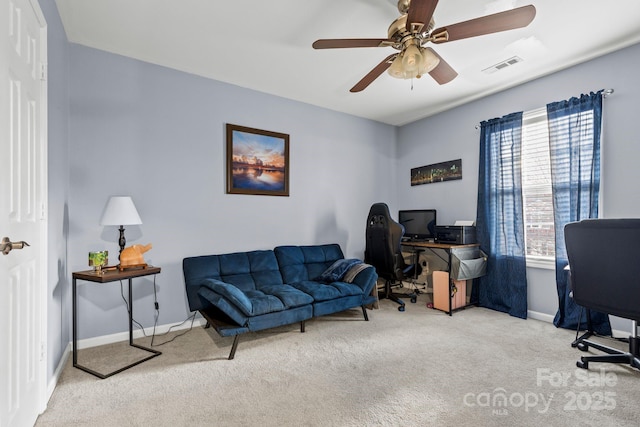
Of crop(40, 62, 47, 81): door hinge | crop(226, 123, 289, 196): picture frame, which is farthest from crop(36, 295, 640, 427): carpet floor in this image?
crop(40, 62, 47, 81): door hinge

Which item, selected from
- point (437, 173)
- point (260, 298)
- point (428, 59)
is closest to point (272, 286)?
point (260, 298)

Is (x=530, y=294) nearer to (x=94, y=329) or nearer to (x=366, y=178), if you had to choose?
(x=366, y=178)

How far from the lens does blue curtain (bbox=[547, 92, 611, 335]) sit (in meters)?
2.85

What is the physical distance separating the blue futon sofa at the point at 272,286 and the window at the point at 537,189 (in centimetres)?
186

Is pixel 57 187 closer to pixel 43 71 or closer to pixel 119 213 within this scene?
pixel 119 213

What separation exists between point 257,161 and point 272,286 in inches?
57.6

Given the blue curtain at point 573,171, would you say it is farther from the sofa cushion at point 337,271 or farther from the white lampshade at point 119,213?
the white lampshade at point 119,213

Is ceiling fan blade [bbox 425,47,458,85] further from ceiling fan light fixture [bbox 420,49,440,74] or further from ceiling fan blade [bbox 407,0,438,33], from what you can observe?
ceiling fan blade [bbox 407,0,438,33]

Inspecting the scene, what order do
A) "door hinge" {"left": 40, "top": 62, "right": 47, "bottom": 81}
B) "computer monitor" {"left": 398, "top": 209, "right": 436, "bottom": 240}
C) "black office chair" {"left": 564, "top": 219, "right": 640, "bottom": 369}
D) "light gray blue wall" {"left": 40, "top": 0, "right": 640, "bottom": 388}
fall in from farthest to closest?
"computer monitor" {"left": 398, "top": 209, "right": 436, "bottom": 240} < "light gray blue wall" {"left": 40, "top": 0, "right": 640, "bottom": 388} < "black office chair" {"left": 564, "top": 219, "right": 640, "bottom": 369} < "door hinge" {"left": 40, "top": 62, "right": 47, "bottom": 81}

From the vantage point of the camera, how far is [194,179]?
3225 mm

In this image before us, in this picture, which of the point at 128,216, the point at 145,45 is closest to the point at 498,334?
the point at 128,216

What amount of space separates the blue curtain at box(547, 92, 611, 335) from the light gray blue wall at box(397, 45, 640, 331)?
3.9 inches

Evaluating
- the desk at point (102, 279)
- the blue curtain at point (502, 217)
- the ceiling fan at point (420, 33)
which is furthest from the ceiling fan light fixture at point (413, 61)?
the desk at point (102, 279)

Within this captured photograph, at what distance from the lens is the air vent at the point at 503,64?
297 cm
